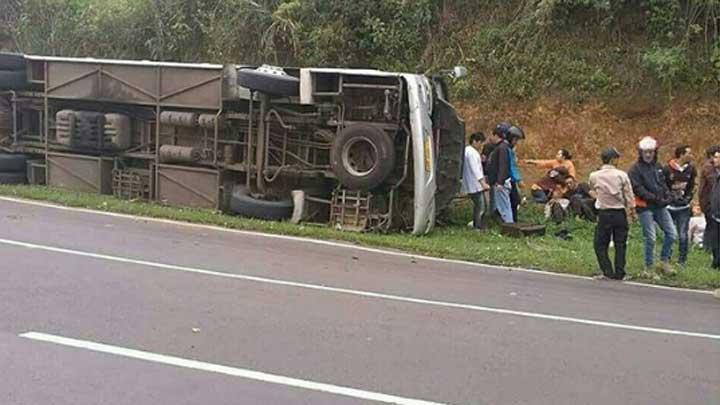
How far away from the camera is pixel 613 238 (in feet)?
32.3

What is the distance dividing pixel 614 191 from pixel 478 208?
3.55m

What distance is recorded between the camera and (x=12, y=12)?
82.5ft

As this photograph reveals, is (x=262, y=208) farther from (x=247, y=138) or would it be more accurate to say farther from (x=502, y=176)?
(x=502, y=176)

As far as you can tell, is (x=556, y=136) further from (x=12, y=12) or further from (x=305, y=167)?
(x=12, y=12)

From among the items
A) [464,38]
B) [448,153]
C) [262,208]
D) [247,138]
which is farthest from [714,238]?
[464,38]

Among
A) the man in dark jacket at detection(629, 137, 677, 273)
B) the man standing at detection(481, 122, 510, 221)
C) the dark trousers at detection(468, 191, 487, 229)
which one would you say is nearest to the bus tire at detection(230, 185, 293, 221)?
the dark trousers at detection(468, 191, 487, 229)

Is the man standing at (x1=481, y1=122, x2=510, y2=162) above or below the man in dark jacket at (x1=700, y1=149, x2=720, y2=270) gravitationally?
above

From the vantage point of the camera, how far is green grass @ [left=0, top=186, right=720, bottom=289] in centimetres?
1038

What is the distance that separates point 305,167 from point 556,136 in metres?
5.88

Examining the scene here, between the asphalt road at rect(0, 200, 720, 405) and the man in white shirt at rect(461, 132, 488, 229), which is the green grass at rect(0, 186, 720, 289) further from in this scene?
the asphalt road at rect(0, 200, 720, 405)

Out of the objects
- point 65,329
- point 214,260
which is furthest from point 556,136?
point 65,329

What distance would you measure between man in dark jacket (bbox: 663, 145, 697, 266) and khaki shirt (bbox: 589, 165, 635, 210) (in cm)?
190

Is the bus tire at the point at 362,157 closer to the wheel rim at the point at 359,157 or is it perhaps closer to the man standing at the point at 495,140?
the wheel rim at the point at 359,157

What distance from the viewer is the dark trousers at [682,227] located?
11195 mm
